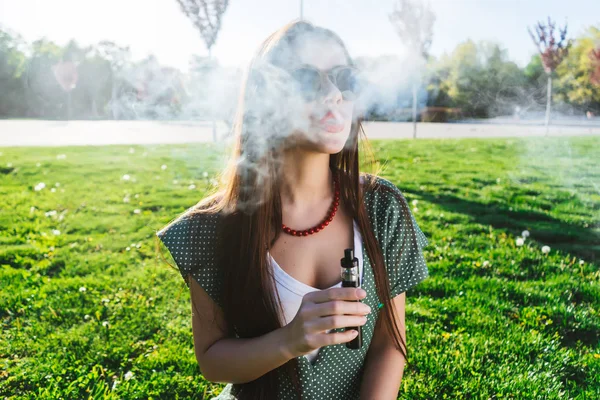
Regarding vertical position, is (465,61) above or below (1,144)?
above

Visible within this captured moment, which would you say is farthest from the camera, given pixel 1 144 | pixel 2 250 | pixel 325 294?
pixel 1 144

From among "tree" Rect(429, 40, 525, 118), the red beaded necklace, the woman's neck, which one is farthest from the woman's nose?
"tree" Rect(429, 40, 525, 118)

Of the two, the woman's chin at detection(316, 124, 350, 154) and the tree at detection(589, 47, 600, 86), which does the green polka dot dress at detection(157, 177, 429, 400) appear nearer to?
the woman's chin at detection(316, 124, 350, 154)

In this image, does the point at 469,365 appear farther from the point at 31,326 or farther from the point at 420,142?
the point at 420,142

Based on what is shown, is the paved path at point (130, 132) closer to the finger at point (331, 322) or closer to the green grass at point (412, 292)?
the green grass at point (412, 292)

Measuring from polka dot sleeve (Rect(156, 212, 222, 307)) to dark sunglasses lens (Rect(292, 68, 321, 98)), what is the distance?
1.47ft

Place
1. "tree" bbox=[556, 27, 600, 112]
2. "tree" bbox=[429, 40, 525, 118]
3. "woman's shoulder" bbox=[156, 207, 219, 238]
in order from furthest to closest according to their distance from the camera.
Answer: "tree" bbox=[429, 40, 525, 118], "tree" bbox=[556, 27, 600, 112], "woman's shoulder" bbox=[156, 207, 219, 238]

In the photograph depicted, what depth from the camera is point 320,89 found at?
141cm

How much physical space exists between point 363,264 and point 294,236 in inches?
8.3

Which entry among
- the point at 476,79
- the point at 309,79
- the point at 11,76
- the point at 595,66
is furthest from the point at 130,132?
the point at 309,79

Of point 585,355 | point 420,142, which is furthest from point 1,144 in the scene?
point 585,355

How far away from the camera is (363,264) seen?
1.47 m

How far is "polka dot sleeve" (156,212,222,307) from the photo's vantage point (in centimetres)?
149

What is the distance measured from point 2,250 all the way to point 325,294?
11.4ft
